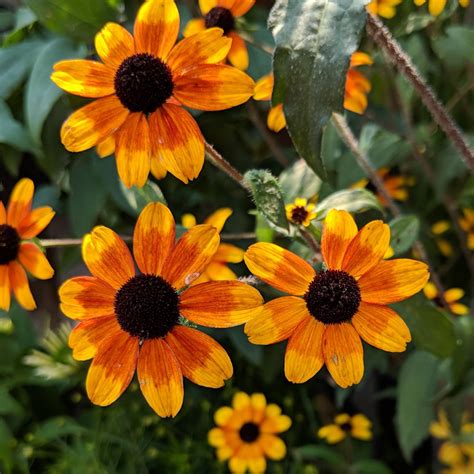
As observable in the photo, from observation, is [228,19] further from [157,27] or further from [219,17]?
[157,27]

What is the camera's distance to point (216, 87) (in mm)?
422

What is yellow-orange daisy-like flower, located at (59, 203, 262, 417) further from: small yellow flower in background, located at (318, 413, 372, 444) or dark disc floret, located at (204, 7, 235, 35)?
small yellow flower in background, located at (318, 413, 372, 444)

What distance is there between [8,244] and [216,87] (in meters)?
0.22

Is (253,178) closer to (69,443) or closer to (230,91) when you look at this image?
(230,91)

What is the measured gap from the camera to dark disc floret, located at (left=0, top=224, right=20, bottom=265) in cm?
53

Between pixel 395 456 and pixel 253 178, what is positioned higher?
pixel 253 178

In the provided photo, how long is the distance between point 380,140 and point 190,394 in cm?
43

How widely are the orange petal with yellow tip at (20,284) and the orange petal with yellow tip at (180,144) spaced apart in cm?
17

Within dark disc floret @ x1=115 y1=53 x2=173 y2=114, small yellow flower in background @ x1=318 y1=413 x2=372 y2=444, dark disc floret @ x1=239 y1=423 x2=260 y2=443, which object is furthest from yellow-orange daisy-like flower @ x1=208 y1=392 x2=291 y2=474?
dark disc floret @ x1=115 y1=53 x2=173 y2=114

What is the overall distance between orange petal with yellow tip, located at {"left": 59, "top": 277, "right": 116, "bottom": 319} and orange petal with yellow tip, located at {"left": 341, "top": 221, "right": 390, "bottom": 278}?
0.15 meters

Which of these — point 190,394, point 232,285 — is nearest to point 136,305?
point 232,285

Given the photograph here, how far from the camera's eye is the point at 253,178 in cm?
44

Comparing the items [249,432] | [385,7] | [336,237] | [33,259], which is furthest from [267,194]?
[249,432]

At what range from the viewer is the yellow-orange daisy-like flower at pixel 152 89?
1.38 ft
